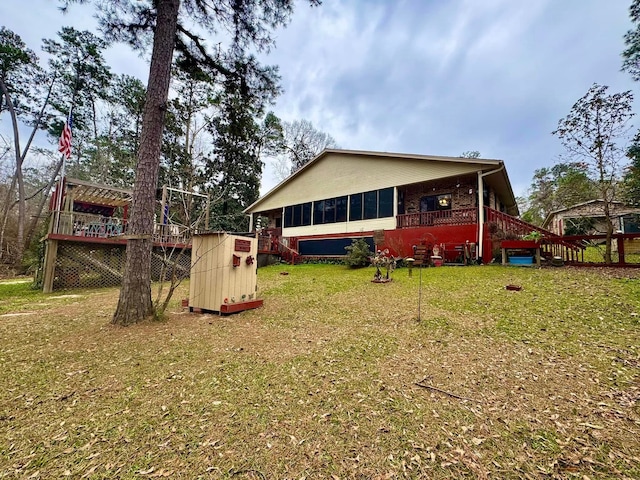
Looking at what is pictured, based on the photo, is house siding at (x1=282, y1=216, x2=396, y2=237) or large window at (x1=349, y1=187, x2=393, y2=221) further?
large window at (x1=349, y1=187, x2=393, y2=221)

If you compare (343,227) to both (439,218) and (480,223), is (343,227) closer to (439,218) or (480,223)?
(439,218)

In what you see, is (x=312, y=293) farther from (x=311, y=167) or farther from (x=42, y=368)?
(x=311, y=167)

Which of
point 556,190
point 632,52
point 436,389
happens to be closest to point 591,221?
point 556,190

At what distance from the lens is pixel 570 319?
14.6 ft

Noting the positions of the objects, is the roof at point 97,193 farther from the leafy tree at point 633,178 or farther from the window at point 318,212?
the leafy tree at point 633,178

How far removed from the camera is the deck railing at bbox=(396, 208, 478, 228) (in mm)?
10586

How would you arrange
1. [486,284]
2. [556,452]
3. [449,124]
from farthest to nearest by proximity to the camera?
[449,124] → [486,284] → [556,452]

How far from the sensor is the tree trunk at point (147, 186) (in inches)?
182

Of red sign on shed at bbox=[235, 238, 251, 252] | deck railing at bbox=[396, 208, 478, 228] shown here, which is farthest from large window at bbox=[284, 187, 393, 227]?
red sign on shed at bbox=[235, 238, 251, 252]

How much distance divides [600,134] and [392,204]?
7383 mm

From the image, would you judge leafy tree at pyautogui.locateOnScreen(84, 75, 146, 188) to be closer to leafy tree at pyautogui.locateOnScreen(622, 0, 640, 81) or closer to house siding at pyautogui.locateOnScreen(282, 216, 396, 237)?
house siding at pyautogui.locateOnScreen(282, 216, 396, 237)

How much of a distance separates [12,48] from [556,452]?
27.3 metres

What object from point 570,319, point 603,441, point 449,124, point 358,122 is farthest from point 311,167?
point 603,441

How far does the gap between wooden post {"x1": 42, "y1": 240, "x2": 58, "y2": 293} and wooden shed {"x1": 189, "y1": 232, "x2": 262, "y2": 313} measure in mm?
7205
